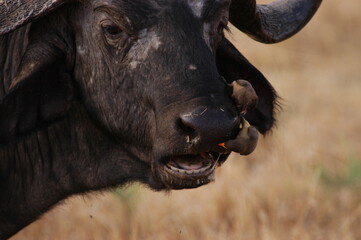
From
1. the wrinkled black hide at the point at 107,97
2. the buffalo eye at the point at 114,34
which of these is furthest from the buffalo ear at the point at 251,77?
the buffalo eye at the point at 114,34

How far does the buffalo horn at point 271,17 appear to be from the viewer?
545cm

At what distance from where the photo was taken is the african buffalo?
4523 millimetres

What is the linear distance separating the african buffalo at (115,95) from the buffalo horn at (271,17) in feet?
0.04

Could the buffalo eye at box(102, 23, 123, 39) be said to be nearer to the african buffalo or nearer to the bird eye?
the african buffalo

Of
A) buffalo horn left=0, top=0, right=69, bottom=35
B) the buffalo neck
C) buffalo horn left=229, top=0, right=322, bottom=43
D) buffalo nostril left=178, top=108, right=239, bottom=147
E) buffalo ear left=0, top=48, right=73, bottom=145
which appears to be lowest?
the buffalo neck

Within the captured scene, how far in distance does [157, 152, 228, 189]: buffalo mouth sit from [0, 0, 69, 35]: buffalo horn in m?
0.99

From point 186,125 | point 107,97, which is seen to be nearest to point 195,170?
point 186,125

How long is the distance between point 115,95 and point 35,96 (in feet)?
1.38

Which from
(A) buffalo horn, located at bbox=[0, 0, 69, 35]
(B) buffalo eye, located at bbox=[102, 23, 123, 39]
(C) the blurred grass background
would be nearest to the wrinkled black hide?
(B) buffalo eye, located at bbox=[102, 23, 123, 39]

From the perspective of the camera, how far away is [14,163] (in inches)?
205

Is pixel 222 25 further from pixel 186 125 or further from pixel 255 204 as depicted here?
pixel 255 204

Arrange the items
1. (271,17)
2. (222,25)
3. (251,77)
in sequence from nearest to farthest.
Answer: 1. (222,25)
2. (251,77)
3. (271,17)

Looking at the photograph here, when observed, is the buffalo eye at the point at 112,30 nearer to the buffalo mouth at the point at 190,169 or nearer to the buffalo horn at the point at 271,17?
the buffalo mouth at the point at 190,169

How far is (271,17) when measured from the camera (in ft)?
18.7
